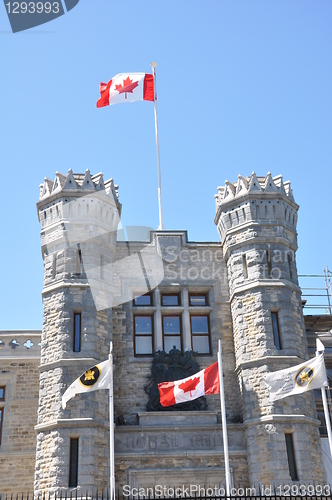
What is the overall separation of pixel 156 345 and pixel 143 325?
37.3 inches

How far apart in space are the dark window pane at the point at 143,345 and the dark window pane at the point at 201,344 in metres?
1.55

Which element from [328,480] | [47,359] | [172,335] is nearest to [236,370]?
[172,335]

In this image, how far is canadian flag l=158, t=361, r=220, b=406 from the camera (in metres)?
19.1

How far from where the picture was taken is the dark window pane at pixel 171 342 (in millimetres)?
22562

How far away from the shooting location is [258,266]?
22.1 m

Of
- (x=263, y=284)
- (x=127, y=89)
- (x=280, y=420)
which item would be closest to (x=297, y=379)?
(x=280, y=420)

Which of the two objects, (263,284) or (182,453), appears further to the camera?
(263,284)

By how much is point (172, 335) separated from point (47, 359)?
4498mm

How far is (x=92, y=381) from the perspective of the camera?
18.5 metres

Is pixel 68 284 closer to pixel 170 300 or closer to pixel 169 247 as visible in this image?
pixel 170 300

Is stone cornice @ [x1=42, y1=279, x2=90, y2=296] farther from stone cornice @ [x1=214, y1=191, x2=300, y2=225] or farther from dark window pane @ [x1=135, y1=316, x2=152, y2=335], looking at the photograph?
stone cornice @ [x1=214, y1=191, x2=300, y2=225]

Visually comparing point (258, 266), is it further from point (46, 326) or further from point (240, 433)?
point (46, 326)

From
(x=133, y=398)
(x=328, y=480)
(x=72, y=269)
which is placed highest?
(x=72, y=269)

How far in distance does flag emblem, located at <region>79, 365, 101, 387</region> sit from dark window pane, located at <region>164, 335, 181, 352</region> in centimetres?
430
